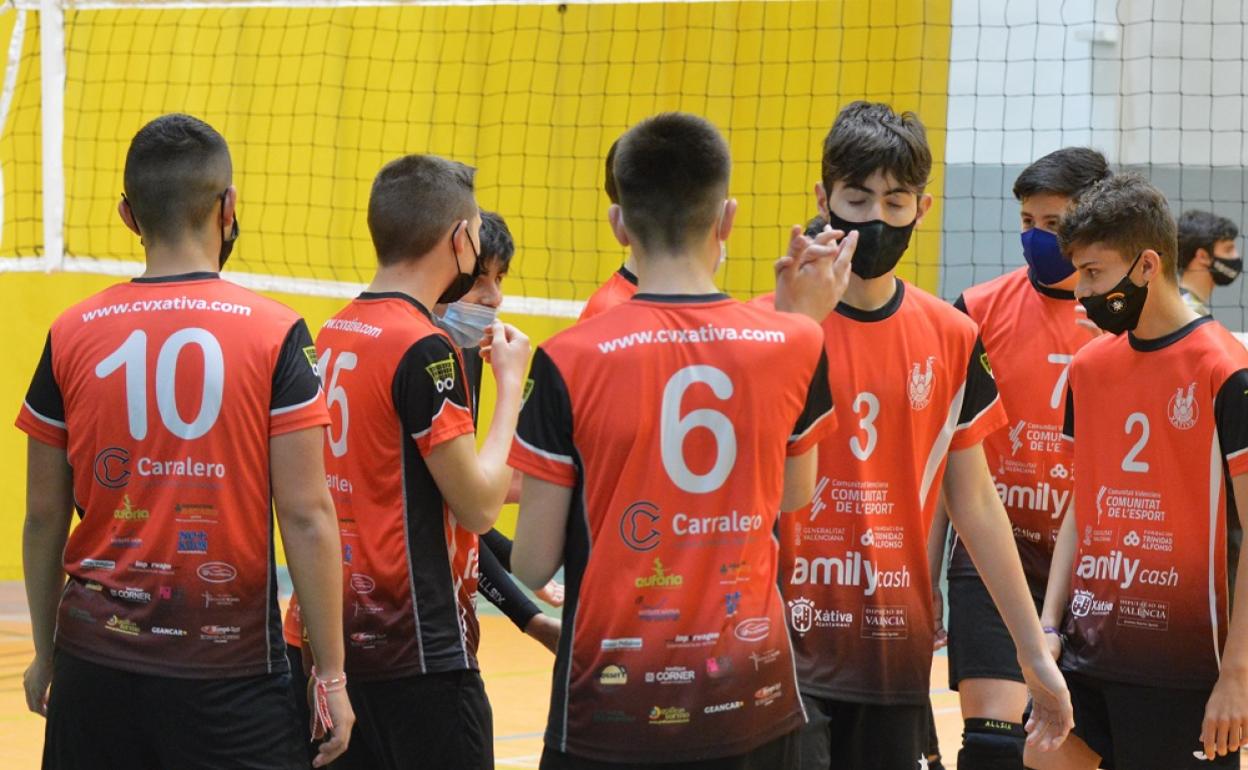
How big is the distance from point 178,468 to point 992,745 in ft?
8.89

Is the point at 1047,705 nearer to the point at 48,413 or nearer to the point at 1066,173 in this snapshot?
the point at 1066,173

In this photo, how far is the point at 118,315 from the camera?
3.44 metres

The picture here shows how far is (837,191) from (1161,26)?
294 inches

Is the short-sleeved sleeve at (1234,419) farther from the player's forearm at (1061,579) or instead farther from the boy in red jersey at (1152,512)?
the player's forearm at (1061,579)

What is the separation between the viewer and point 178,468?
11.1ft

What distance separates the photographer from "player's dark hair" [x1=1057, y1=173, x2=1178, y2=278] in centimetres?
409

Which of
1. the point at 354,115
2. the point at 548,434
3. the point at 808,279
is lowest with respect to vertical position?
the point at 548,434

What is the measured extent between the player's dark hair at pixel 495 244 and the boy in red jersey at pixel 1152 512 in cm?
154

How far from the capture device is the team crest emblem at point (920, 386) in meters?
3.76

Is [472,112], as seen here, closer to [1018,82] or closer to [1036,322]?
[1018,82]

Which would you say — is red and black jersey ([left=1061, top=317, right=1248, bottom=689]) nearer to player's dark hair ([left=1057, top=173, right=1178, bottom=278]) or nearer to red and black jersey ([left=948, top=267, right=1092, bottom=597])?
player's dark hair ([left=1057, top=173, right=1178, bottom=278])

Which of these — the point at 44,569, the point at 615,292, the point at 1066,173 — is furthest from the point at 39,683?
the point at 1066,173

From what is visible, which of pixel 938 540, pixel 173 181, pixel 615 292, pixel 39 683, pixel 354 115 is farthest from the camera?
pixel 354 115

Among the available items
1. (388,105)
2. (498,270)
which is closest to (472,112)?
(388,105)
